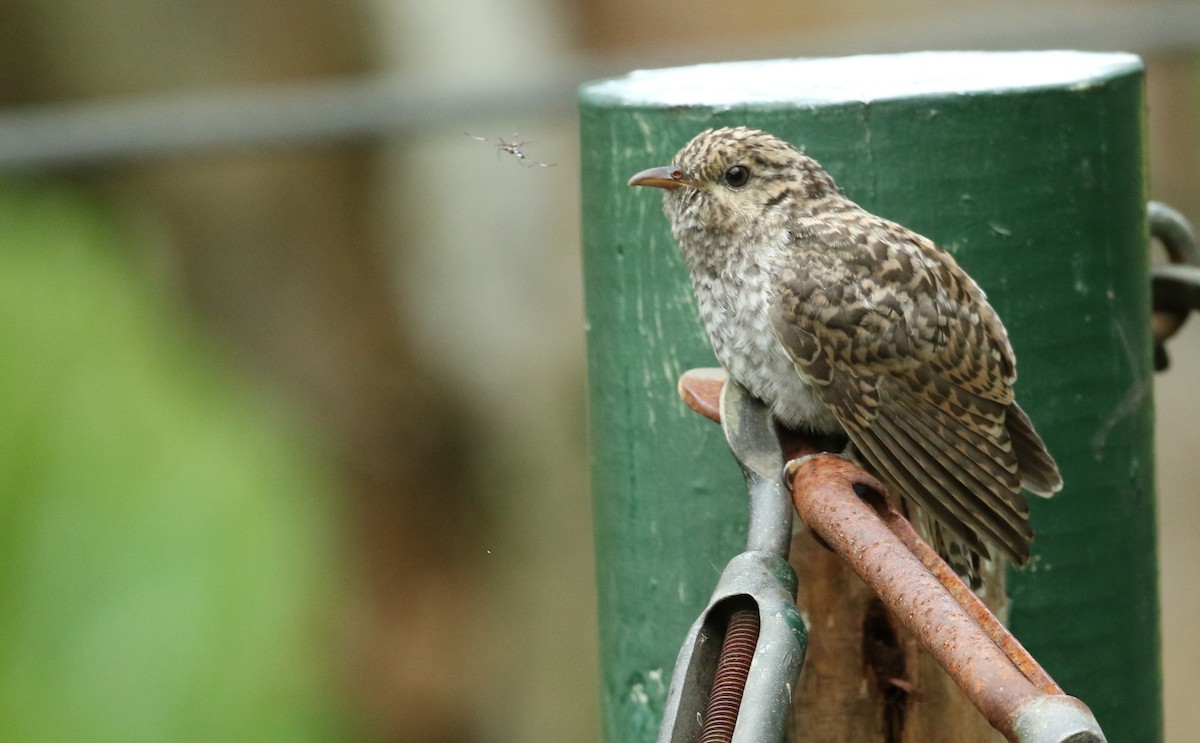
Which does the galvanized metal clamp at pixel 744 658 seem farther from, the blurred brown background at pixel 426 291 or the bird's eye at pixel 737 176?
the blurred brown background at pixel 426 291

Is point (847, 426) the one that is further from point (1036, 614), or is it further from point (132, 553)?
point (132, 553)

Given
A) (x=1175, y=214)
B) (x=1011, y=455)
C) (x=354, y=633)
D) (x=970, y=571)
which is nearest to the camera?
(x=1011, y=455)

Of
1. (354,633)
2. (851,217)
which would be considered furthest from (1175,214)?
(354,633)

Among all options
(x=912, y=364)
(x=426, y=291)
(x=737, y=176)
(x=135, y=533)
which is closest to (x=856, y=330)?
(x=912, y=364)

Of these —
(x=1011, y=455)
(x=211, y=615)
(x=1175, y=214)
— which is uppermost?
(x=1175, y=214)

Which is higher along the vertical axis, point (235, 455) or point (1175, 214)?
point (1175, 214)

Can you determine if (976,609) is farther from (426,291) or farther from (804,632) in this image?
(426,291)

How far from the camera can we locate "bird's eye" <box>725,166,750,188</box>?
2.38m

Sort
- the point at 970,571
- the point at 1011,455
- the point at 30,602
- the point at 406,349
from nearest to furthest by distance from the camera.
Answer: the point at 1011,455 < the point at 970,571 < the point at 30,602 < the point at 406,349

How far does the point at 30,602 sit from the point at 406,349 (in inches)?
91.1

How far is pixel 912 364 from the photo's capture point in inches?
92.6

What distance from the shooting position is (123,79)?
676 centimetres

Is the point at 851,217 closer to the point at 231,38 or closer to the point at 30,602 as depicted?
the point at 30,602

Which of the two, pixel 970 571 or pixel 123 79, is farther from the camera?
pixel 123 79
